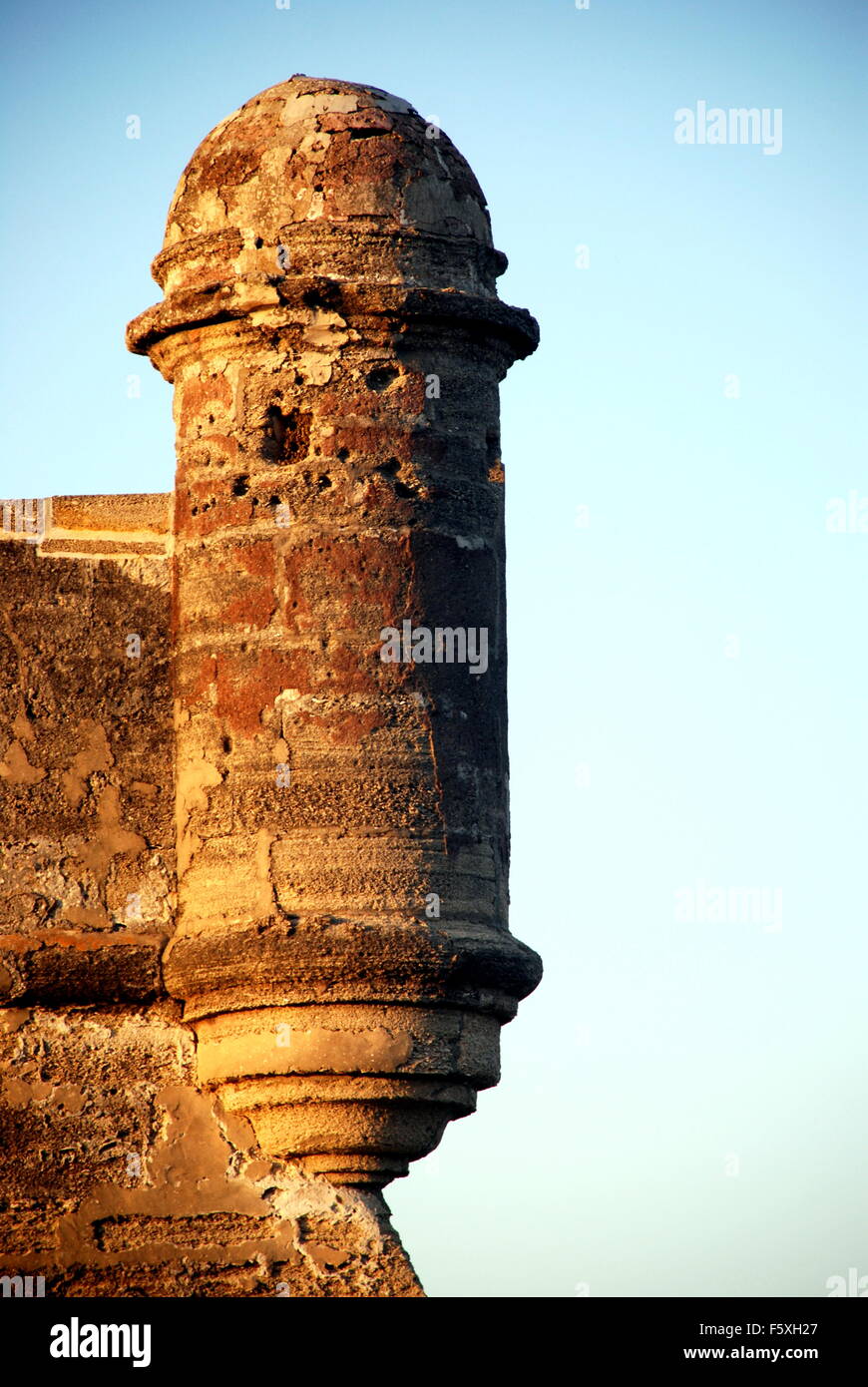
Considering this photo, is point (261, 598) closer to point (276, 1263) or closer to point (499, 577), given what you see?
point (499, 577)

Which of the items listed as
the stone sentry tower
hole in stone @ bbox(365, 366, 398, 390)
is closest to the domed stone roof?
the stone sentry tower

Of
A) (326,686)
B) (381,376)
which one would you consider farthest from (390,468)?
(326,686)

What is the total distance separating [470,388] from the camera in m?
10.3

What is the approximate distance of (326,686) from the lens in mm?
9859

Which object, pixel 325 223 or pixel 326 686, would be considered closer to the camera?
pixel 326 686

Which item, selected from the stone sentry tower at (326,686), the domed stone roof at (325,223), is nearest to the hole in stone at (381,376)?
the stone sentry tower at (326,686)

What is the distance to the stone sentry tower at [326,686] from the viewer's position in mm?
9664

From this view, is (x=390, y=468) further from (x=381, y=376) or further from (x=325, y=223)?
(x=325, y=223)

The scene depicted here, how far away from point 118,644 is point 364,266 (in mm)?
1516

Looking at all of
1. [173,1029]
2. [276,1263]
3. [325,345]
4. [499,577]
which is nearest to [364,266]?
[325,345]

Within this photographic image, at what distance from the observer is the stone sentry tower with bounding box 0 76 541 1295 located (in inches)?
380

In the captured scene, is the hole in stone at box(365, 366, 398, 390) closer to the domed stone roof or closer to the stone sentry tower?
the stone sentry tower

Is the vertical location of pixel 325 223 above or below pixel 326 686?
above

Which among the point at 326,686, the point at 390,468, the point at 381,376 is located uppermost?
the point at 381,376
